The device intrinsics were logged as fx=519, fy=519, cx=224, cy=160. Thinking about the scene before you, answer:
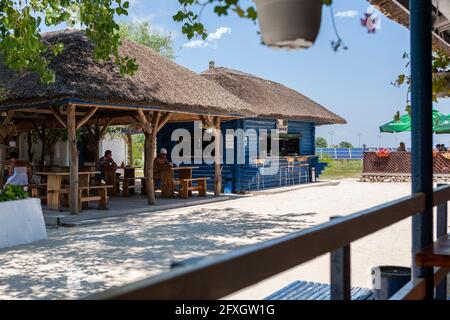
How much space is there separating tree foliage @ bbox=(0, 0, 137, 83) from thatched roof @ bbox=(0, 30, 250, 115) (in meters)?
2.98

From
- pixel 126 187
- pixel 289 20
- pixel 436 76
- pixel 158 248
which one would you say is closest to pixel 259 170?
pixel 126 187

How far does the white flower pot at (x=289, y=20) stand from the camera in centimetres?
154

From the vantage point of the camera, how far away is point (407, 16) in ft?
13.0

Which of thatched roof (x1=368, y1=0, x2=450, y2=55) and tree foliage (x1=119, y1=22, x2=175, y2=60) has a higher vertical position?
tree foliage (x1=119, y1=22, x2=175, y2=60)

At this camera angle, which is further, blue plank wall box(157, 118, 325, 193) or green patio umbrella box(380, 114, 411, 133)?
green patio umbrella box(380, 114, 411, 133)

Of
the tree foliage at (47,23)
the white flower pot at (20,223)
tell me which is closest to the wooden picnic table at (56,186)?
the white flower pot at (20,223)

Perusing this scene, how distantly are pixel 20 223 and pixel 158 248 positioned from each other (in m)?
2.13

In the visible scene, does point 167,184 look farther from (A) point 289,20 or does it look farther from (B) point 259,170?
(A) point 289,20

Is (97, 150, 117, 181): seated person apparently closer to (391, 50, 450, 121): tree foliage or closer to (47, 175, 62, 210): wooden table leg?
(47, 175, 62, 210): wooden table leg

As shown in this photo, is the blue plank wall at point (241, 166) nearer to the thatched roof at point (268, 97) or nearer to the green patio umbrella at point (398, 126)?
the thatched roof at point (268, 97)

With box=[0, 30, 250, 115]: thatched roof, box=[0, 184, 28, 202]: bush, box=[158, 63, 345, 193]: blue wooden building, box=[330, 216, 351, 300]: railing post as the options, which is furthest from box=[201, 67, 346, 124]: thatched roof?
box=[330, 216, 351, 300]: railing post

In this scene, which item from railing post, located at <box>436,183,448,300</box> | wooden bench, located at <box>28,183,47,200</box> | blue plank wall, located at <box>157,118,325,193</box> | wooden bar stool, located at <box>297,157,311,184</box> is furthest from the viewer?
wooden bar stool, located at <box>297,157,311,184</box>

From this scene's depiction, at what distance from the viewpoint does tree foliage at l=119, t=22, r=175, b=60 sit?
104ft
